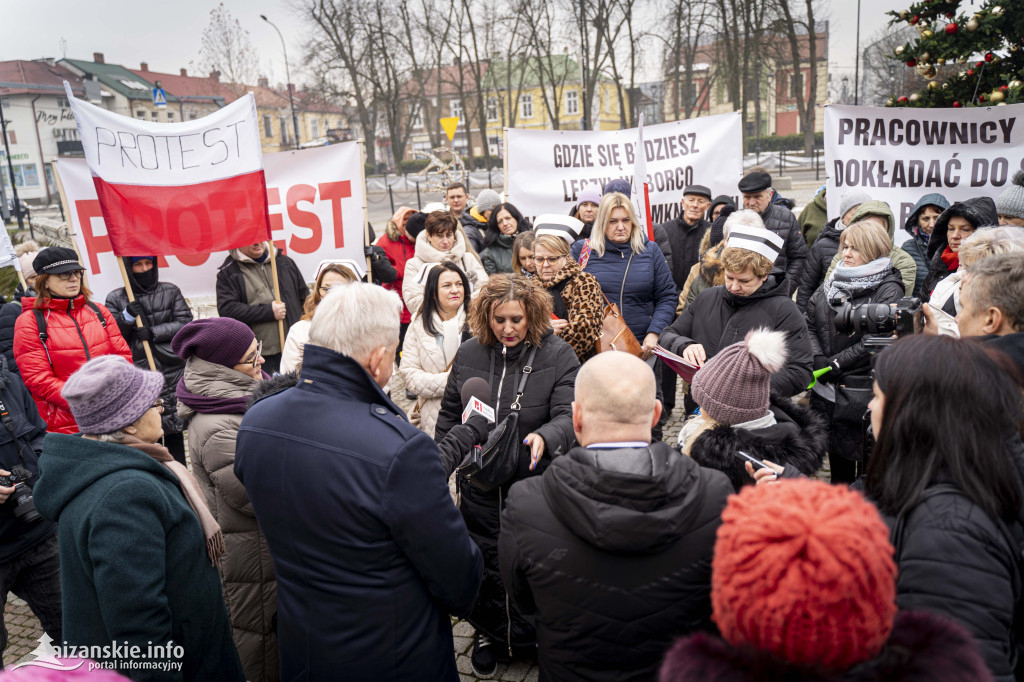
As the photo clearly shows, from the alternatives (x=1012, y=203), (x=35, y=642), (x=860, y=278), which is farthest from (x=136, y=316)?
(x=1012, y=203)

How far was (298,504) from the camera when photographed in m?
1.92

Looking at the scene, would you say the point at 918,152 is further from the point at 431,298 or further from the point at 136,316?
the point at 136,316

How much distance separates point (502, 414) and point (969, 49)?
643 centimetres

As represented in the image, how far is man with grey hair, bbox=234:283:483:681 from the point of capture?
187 cm

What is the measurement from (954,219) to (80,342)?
5.63 meters

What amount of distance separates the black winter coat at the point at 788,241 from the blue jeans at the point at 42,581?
5.31 meters

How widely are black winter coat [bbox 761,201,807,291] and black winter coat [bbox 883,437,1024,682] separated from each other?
14.5ft

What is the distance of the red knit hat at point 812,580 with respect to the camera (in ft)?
3.52

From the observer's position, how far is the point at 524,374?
122 inches

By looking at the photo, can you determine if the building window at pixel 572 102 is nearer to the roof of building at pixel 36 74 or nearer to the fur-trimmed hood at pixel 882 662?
the roof of building at pixel 36 74

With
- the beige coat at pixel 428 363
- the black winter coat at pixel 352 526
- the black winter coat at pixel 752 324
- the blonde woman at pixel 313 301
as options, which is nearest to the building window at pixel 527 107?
the blonde woman at pixel 313 301

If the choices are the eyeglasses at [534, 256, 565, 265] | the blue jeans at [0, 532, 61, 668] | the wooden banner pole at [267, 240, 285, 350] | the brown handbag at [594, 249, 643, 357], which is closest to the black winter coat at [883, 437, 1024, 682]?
the brown handbag at [594, 249, 643, 357]

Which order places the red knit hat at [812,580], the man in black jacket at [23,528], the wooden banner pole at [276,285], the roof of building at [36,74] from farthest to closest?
the roof of building at [36,74], the wooden banner pole at [276,285], the man in black jacket at [23,528], the red knit hat at [812,580]

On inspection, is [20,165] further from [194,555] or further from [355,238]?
[194,555]
